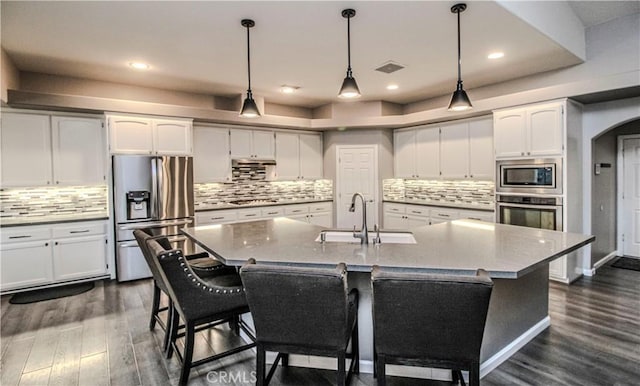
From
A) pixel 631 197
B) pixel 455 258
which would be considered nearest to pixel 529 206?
pixel 631 197

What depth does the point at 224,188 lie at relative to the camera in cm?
585

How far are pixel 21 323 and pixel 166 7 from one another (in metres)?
3.20

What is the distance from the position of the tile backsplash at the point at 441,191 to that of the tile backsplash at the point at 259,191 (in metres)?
1.22

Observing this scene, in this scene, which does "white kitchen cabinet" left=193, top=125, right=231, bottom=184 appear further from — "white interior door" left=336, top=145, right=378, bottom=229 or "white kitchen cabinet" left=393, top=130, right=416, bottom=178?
"white kitchen cabinet" left=393, top=130, right=416, bottom=178

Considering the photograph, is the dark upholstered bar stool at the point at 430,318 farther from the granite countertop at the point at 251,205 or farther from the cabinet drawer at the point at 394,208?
the cabinet drawer at the point at 394,208

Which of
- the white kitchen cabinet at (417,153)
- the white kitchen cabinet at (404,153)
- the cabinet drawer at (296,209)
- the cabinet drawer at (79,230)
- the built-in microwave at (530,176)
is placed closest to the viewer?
the built-in microwave at (530,176)

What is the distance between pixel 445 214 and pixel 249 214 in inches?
127

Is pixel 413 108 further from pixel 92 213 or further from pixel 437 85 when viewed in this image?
pixel 92 213

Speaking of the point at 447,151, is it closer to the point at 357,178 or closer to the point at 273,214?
the point at 357,178

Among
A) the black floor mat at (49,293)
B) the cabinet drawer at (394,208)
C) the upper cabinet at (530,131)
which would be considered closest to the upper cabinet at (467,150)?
the upper cabinet at (530,131)

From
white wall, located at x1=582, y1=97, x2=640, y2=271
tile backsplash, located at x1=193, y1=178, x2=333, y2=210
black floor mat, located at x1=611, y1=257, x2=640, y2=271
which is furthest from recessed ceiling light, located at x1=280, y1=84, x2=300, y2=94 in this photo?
black floor mat, located at x1=611, y1=257, x2=640, y2=271

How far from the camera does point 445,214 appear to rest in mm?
5562

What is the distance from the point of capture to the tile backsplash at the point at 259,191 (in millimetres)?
5684

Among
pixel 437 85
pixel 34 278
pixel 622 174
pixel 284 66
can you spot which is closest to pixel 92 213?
pixel 34 278
